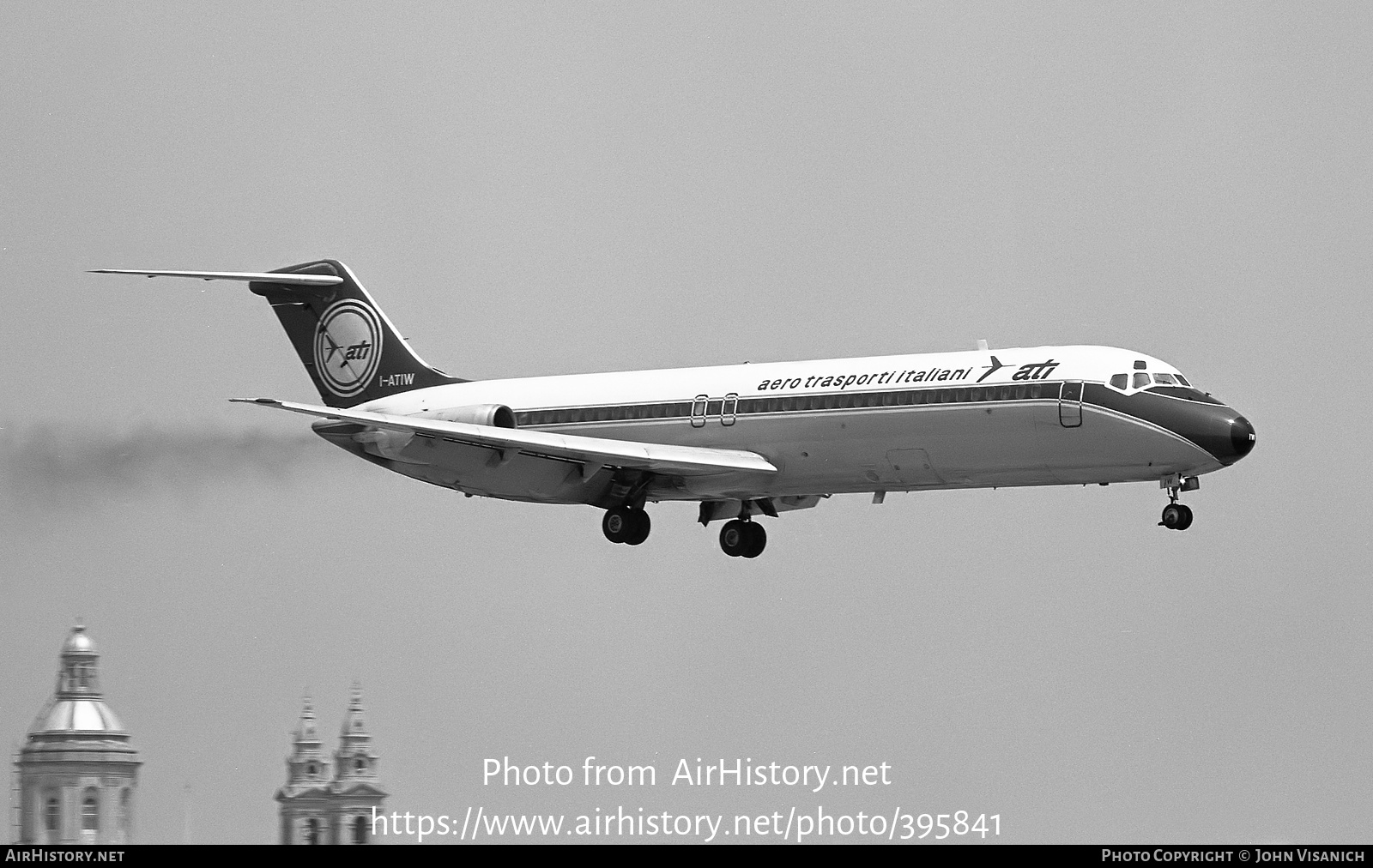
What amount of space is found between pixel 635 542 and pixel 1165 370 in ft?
44.3

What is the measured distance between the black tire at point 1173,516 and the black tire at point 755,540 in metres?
12.0

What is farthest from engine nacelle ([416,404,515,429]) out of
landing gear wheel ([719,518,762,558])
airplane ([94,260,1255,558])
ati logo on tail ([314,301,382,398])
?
landing gear wheel ([719,518,762,558])

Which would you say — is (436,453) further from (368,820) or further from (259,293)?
(368,820)

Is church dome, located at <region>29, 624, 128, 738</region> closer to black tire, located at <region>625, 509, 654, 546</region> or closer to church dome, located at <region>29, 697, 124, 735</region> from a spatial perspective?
church dome, located at <region>29, 697, 124, 735</region>

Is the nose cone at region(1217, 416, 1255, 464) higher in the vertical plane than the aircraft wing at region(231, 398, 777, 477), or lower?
lower

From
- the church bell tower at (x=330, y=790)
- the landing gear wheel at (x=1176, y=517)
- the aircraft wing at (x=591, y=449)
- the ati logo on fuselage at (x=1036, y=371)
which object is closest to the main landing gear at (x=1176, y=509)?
the landing gear wheel at (x=1176, y=517)

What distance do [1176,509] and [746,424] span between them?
10084mm

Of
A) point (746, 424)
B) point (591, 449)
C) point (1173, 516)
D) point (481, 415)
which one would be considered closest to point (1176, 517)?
point (1173, 516)

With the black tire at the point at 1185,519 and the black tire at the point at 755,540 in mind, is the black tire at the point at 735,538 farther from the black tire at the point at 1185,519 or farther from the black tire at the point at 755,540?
the black tire at the point at 1185,519

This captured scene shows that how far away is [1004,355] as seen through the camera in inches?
2057

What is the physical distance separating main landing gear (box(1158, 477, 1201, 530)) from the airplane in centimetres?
4

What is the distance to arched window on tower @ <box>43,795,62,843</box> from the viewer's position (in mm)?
125631
